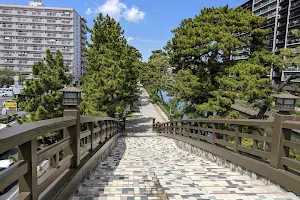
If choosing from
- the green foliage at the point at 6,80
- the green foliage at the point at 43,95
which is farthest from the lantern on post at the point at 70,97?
the green foliage at the point at 6,80

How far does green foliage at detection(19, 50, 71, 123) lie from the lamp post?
673 centimetres

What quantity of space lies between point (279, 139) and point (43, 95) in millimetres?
9012

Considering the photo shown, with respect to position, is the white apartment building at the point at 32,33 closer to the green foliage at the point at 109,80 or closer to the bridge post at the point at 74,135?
the green foliage at the point at 109,80

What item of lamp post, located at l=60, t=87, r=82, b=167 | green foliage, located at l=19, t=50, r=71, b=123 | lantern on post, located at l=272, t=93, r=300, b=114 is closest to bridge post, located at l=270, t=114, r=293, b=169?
lantern on post, located at l=272, t=93, r=300, b=114

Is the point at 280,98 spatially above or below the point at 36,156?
above

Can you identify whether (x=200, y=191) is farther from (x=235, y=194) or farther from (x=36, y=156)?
(x=36, y=156)

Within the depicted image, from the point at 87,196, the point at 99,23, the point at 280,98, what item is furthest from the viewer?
the point at 99,23

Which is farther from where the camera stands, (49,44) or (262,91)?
(49,44)

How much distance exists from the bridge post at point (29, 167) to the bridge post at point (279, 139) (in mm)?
2981

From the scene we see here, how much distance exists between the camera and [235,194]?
2.86m

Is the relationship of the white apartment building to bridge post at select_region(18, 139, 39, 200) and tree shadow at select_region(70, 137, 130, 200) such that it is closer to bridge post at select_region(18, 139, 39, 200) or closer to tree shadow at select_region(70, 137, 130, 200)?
tree shadow at select_region(70, 137, 130, 200)

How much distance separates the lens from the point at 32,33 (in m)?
47.7

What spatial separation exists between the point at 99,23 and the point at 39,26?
135 ft

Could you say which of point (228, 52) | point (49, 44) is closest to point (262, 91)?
point (228, 52)
